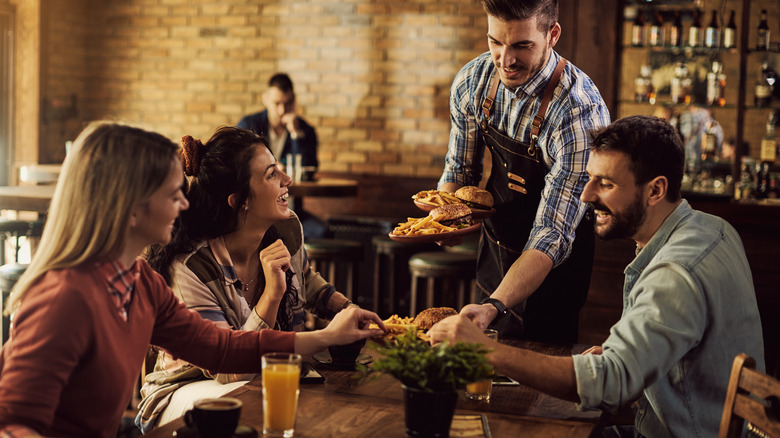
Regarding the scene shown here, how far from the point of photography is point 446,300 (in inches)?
206

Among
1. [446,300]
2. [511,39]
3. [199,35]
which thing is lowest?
[446,300]

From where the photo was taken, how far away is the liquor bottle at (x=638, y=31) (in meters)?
5.45

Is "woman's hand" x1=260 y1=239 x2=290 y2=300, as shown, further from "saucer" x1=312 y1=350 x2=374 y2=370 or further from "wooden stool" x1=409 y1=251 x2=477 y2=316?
"wooden stool" x1=409 y1=251 x2=477 y2=316

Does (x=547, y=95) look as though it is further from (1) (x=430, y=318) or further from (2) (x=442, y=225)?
(1) (x=430, y=318)

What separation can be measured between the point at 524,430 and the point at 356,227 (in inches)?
192

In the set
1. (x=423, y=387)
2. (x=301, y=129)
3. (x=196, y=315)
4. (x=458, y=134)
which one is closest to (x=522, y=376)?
(x=423, y=387)

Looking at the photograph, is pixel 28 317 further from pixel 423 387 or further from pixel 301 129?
pixel 301 129

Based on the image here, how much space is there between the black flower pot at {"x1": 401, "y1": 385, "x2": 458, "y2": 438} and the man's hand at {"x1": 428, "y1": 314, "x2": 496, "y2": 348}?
26cm

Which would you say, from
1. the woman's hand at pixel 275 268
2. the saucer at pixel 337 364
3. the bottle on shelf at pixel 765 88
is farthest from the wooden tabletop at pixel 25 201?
the bottle on shelf at pixel 765 88

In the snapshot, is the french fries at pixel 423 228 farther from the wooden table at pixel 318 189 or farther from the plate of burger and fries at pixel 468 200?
the wooden table at pixel 318 189

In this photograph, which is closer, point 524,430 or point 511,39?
point 524,430

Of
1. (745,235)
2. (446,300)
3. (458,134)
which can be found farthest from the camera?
(446,300)

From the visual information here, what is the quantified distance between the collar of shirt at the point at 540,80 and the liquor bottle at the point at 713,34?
3.16 meters

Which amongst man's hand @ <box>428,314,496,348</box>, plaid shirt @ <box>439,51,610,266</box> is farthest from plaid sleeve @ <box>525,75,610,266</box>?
man's hand @ <box>428,314,496,348</box>
